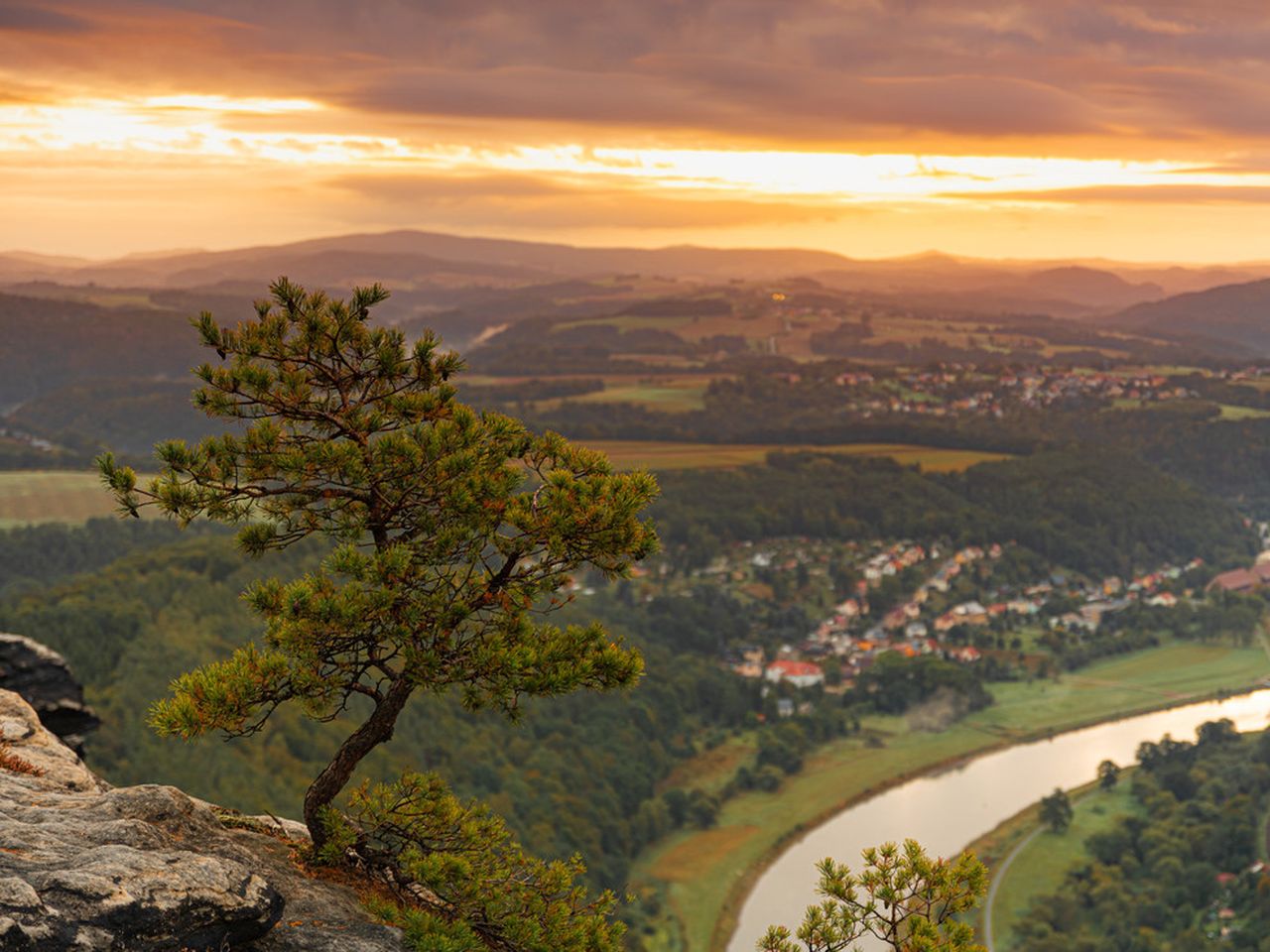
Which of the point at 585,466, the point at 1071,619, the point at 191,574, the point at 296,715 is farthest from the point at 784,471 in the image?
the point at 585,466

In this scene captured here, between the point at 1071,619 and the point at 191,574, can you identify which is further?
the point at 1071,619

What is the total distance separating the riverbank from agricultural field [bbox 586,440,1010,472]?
201 ft

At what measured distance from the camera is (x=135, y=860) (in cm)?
1059

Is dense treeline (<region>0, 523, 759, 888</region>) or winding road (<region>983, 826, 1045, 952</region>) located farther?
dense treeline (<region>0, 523, 759, 888</region>)

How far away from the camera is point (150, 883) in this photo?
10.4 meters

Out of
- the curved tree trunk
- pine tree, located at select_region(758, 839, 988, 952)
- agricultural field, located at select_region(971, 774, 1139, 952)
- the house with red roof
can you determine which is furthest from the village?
the curved tree trunk

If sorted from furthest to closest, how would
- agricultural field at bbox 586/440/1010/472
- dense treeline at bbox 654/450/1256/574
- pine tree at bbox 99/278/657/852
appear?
agricultural field at bbox 586/440/1010/472, dense treeline at bbox 654/450/1256/574, pine tree at bbox 99/278/657/852

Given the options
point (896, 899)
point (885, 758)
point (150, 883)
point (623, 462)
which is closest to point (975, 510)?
point (623, 462)

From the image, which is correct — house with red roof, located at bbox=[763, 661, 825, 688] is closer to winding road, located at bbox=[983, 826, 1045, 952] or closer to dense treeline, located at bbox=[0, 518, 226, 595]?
winding road, located at bbox=[983, 826, 1045, 952]

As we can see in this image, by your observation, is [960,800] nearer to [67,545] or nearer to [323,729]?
[323,729]

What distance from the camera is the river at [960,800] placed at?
217 feet

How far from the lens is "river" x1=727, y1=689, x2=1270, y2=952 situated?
66.2 metres

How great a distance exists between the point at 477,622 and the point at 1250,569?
154m

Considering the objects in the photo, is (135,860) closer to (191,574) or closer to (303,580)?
(303,580)
